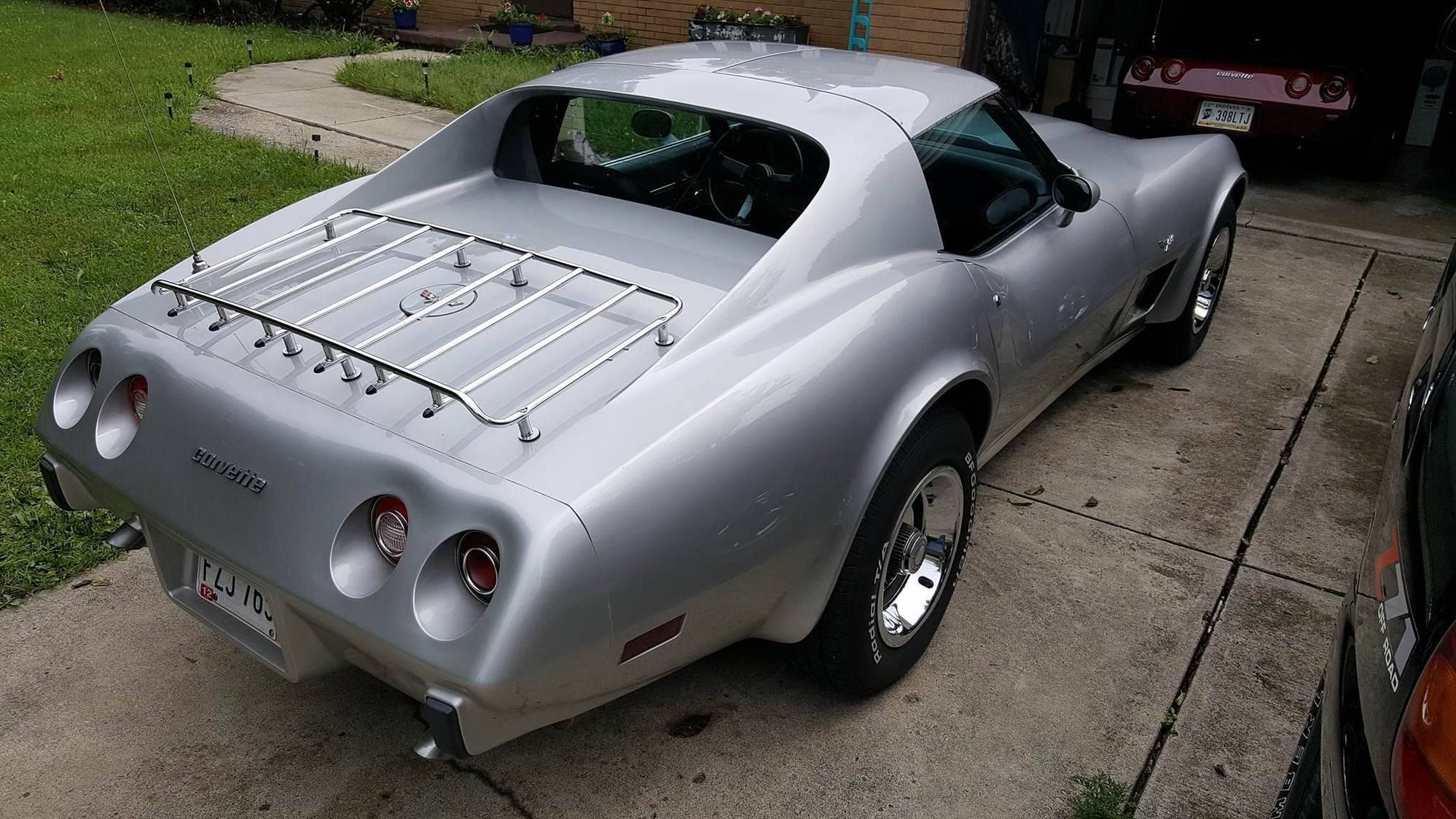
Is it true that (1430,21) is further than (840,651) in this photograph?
Yes

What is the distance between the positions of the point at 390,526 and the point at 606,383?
0.49 m

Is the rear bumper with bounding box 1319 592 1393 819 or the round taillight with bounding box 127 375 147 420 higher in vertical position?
the round taillight with bounding box 127 375 147 420

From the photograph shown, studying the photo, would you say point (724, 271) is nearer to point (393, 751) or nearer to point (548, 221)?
point (548, 221)

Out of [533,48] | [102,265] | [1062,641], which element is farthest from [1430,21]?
[102,265]

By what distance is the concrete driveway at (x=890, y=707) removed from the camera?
2488 millimetres

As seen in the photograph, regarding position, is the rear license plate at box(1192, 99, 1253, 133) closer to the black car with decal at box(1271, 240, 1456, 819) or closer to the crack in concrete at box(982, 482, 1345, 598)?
the crack in concrete at box(982, 482, 1345, 598)

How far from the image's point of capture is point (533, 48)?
1077cm

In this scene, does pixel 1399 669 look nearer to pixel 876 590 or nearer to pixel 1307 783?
pixel 1307 783

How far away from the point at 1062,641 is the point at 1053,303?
1005 millimetres

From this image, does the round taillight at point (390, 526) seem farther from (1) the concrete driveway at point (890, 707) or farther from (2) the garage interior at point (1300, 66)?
(2) the garage interior at point (1300, 66)

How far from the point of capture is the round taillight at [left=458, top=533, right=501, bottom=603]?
196 cm

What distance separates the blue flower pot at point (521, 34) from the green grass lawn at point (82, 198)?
1.77m

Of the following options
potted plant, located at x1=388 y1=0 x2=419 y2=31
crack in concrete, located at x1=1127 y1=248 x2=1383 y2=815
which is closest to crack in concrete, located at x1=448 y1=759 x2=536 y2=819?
crack in concrete, located at x1=1127 y1=248 x2=1383 y2=815

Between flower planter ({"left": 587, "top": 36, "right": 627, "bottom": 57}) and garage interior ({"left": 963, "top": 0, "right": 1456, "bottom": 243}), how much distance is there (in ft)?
12.0
